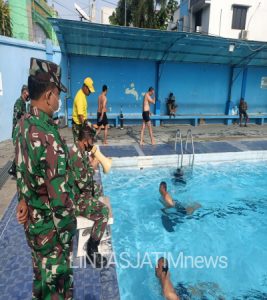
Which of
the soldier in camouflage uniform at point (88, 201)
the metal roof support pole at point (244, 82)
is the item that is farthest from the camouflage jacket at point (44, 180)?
the metal roof support pole at point (244, 82)

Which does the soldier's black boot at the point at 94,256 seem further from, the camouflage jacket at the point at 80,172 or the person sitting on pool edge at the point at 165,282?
the person sitting on pool edge at the point at 165,282

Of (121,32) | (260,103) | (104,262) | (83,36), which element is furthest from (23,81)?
(260,103)

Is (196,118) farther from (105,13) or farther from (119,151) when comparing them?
(105,13)

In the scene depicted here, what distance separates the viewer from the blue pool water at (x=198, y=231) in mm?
4046

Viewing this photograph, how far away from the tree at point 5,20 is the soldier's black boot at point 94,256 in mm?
11718

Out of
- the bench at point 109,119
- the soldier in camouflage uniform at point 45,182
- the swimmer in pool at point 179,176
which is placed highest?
the soldier in camouflage uniform at point 45,182

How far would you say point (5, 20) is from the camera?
39.3 ft

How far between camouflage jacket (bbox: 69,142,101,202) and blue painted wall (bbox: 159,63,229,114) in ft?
35.0

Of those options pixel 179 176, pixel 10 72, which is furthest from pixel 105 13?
pixel 179 176

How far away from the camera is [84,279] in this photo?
309cm

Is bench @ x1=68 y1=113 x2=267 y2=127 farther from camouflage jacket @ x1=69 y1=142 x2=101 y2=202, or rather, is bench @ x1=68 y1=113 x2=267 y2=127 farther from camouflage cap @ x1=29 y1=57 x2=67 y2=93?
camouflage cap @ x1=29 y1=57 x2=67 y2=93

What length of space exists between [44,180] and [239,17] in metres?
22.7

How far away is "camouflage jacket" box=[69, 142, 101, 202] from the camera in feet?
9.84

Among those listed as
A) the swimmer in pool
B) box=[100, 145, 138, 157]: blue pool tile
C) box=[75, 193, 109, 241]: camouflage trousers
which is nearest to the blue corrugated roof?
box=[100, 145, 138, 157]: blue pool tile
